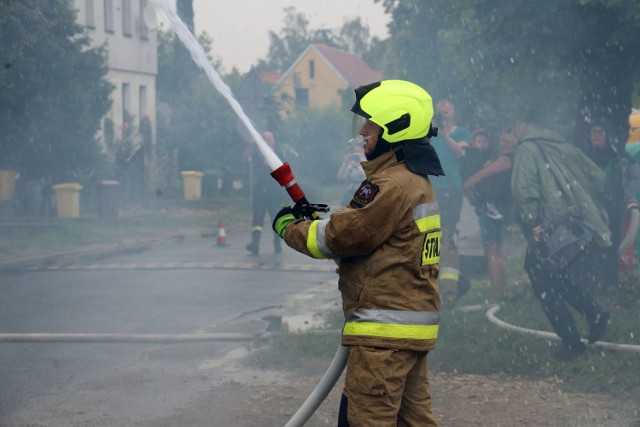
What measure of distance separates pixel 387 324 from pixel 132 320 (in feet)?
18.1

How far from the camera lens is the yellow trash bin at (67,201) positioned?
20016 millimetres

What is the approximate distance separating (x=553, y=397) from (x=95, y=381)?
2896 millimetres

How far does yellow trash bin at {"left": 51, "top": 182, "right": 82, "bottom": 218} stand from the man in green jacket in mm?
13777

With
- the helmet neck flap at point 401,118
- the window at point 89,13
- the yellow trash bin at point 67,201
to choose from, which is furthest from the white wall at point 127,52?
the helmet neck flap at point 401,118

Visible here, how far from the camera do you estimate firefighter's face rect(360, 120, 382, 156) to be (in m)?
3.93

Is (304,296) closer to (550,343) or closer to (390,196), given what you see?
(550,343)

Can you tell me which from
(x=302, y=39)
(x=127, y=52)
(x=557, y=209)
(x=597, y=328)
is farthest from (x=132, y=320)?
(x=302, y=39)

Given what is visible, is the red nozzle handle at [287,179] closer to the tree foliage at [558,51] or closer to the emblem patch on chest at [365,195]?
the emblem patch on chest at [365,195]

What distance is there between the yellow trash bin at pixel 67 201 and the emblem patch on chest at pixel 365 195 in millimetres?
16850

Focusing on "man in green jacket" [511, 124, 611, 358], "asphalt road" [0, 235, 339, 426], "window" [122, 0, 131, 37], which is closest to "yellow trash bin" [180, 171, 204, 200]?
"window" [122, 0, 131, 37]

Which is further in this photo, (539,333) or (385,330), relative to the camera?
(539,333)

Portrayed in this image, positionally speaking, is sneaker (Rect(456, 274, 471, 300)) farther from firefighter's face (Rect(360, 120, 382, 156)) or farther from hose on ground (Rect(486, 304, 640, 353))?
firefighter's face (Rect(360, 120, 382, 156))

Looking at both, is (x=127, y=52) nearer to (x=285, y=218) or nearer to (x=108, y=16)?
(x=108, y=16)

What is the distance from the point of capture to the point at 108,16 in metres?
30.5
